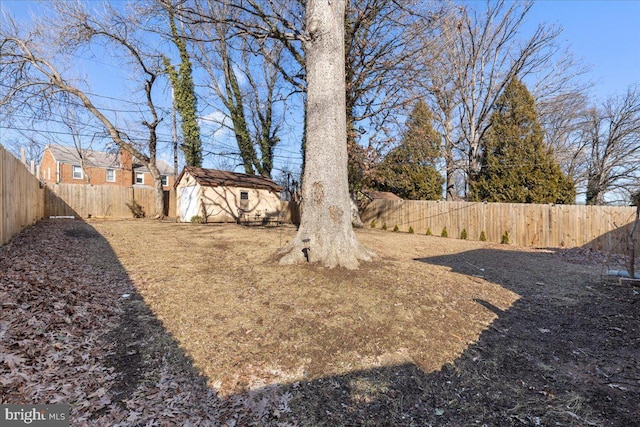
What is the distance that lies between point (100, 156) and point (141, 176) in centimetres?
376

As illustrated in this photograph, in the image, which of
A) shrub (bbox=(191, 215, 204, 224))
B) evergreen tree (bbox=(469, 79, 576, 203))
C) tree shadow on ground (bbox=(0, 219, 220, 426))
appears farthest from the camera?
shrub (bbox=(191, 215, 204, 224))

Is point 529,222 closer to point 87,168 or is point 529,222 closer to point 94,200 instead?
point 94,200

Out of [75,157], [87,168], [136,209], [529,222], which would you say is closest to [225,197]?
[136,209]

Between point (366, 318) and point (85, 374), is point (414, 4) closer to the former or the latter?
point (366, 318)

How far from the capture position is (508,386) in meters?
2.45

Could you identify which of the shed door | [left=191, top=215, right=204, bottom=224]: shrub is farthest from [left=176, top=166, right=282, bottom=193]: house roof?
[left=191, top=215, right=204, bottom=224]: shrub

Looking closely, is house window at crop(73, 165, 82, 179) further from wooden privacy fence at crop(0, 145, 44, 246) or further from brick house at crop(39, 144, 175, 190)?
wooden privacy fence at crop(0, 145, 44, 246)

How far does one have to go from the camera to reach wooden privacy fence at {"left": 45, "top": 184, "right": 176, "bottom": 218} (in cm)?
1414

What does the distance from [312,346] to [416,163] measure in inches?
674

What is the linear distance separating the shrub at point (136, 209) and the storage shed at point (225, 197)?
283 centimetres

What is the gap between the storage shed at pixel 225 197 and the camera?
1474 cm

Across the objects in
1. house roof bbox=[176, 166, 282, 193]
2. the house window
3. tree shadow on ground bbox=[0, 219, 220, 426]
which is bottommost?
tree shadow on ground bbox=[0, 219, 220, 426]

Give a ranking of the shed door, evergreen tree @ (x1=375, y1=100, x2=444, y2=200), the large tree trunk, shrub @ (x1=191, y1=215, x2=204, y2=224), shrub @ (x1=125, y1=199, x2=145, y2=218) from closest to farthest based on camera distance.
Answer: the large tree trunk, shrub @ (x1=191, y1=215, x2=204, y2=224), evergreen tree @ (x1=375, y1=100, x2=444, y2=200), the shed door, shrub @ (x1=125, y1=199, x2=145, y2=218)

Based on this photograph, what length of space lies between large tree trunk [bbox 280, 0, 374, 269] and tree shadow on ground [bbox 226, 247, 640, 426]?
2513 millimetres
